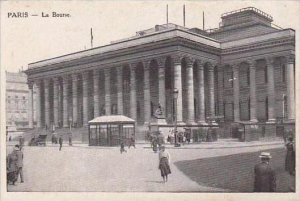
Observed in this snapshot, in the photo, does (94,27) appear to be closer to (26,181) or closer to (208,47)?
(26,181)

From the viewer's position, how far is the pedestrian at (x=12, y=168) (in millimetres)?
12391

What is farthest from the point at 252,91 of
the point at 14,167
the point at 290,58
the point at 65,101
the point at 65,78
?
the point at 14,167

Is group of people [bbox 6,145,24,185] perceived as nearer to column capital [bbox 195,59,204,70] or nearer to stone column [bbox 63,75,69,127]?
column capital [bbox 195,59,204,70]

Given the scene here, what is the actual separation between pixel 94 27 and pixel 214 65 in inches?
644

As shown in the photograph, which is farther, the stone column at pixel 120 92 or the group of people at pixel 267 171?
the stone column at pixel 120 92

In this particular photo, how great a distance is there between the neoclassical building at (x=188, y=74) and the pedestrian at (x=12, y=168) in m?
14.4

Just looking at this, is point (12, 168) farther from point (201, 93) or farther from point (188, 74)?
point (201, 93)

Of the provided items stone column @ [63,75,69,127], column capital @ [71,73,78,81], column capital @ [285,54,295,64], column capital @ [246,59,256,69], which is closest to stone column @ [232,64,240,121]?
column capital @ [246,59,256,69]

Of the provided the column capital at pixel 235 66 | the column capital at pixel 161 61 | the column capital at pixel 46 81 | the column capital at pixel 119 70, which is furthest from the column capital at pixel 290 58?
the column capital at pixel 46 81

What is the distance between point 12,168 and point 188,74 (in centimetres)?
1614

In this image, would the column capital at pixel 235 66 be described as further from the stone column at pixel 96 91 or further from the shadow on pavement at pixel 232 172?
the shadow on pavement at pixel 232 172

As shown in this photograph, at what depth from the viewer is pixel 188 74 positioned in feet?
88.3

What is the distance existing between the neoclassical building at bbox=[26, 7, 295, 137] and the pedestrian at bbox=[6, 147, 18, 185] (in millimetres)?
14353

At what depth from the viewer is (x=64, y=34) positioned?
13812 mm
